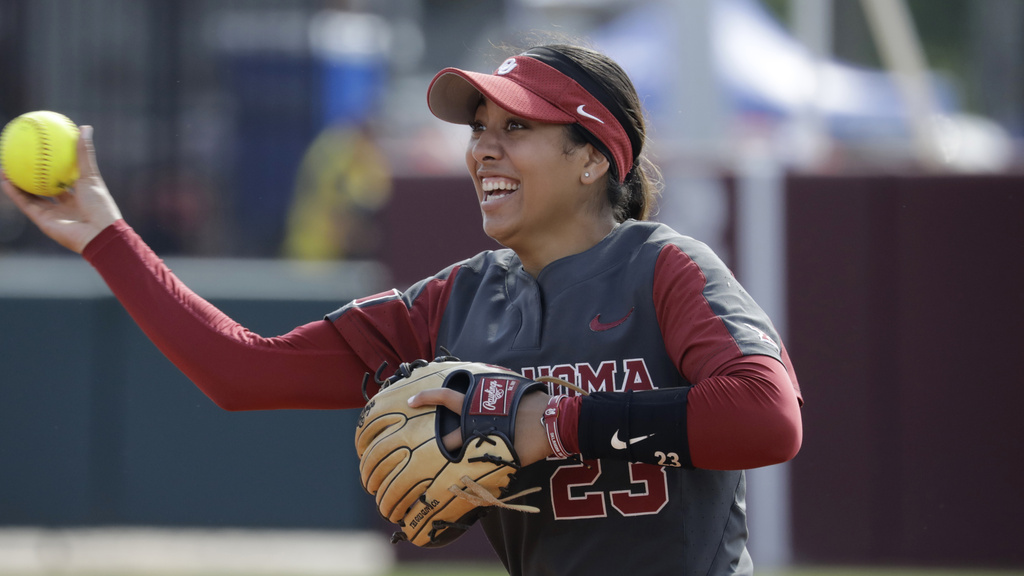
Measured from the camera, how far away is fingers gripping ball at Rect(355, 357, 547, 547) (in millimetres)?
2324

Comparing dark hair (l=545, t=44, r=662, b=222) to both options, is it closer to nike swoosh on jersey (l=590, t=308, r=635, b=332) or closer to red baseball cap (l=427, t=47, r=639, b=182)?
red baseball cap (l=427, t=47, r=639, b=182)

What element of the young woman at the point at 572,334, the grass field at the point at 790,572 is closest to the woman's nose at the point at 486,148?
the young woman at the point at 572,334

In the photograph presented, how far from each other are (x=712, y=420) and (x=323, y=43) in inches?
444

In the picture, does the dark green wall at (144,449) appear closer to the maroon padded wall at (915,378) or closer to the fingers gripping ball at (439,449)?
the maroon padded wall at (915,378)

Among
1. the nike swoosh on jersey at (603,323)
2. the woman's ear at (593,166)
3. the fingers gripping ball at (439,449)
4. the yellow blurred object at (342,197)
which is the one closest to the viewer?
the fingers gripping ball at (439,449)

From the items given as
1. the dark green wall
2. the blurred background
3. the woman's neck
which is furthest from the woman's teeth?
the dark green wall

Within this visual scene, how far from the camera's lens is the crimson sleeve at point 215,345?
271 cm

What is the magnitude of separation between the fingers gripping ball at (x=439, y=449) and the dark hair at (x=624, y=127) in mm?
589

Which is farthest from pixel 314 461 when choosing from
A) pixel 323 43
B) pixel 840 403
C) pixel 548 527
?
pixel 323 43

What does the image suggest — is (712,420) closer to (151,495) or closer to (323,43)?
(151,495)

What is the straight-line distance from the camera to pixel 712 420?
86.2 inches

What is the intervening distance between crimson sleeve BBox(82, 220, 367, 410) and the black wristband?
0.76 metres

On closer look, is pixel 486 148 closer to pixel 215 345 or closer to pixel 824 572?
pixel 215 345

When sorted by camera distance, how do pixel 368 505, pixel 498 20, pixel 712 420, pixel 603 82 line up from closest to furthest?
1. pixel 712 420
2. pixel 603 82
3. pixel 368 505
4. pixel 498 20
